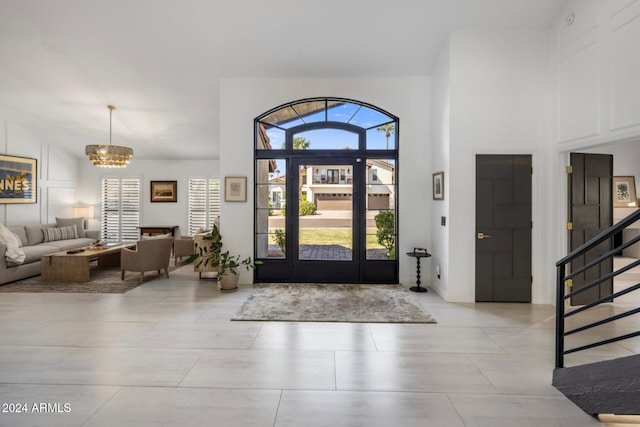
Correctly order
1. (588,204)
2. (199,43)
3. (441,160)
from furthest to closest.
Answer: (441,160), (199,43), (588,204)

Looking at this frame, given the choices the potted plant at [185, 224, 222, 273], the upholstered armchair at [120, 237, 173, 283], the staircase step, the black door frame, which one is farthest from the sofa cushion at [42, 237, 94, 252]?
the staircase step

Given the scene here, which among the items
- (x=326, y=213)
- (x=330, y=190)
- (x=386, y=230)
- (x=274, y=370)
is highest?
(x=330, y=190)

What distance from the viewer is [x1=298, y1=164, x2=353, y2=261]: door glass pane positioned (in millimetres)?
6145

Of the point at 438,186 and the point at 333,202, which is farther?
the point at 333,202

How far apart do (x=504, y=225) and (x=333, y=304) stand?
2.50 meters

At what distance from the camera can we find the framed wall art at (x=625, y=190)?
313 inches

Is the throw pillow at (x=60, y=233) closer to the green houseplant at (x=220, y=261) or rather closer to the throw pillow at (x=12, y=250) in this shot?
the throw pillow at (x=12, y=250)

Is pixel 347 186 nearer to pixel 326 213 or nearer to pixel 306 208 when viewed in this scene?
pixel 326 213

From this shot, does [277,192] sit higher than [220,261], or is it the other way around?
[277,192]

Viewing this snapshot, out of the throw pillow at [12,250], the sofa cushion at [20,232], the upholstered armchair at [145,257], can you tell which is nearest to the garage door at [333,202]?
the upholstered armchair at [145,257]

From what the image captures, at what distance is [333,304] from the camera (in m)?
4.84

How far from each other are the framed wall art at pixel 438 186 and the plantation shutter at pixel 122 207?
762cm

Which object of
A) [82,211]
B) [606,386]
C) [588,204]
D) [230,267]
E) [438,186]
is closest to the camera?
[606,386]

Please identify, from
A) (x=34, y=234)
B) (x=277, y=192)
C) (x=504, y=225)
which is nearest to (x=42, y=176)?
(x=34, y=234)
